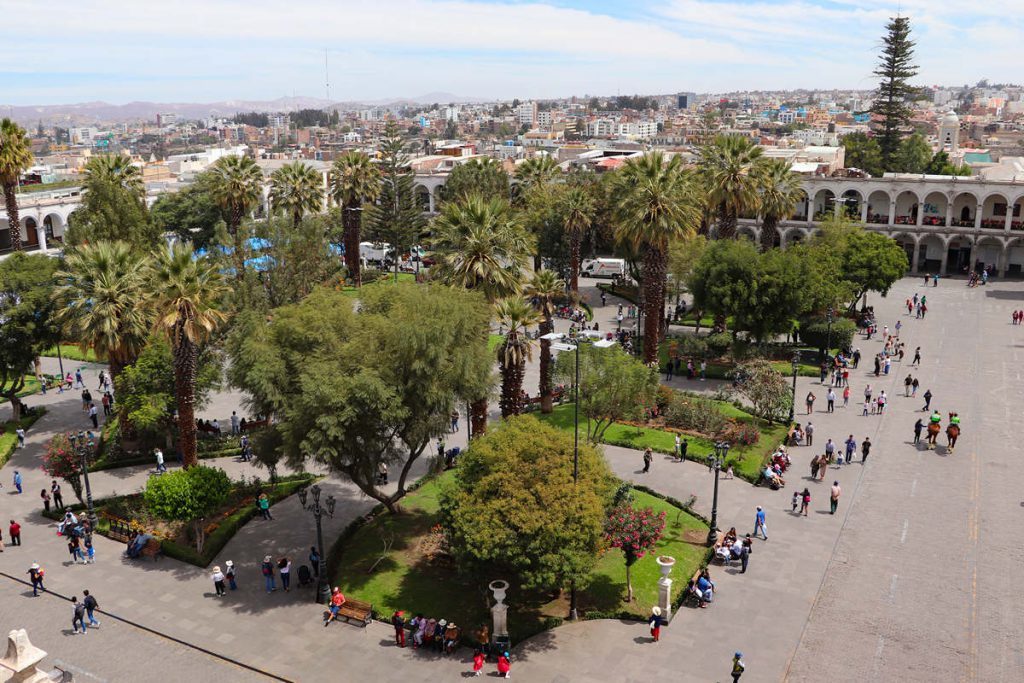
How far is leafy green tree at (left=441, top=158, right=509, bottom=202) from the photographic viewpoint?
2562 inches

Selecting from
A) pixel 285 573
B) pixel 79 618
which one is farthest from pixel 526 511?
pixel 79 618

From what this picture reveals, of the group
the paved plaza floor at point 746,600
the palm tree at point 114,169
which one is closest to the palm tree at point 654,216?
the paved plaza floor at point 746,600

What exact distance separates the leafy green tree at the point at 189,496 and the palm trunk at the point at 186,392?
267cm

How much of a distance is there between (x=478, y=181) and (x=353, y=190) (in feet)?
34.4

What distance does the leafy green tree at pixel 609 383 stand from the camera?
1232 inches

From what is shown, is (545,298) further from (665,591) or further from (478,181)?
(478,181)

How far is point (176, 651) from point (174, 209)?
55865mm

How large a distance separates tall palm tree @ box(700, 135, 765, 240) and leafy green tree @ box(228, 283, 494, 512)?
2225 centimetres

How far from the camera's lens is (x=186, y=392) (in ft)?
96.4

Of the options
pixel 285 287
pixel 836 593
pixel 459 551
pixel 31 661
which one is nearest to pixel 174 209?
pixel 285 287

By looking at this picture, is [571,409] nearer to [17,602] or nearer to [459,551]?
[459,551]

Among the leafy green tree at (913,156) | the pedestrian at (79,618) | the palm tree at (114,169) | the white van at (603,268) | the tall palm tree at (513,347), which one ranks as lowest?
the pedestrian at (79,618)

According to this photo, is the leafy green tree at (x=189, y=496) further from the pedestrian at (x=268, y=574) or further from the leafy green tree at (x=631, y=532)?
the leafy green tree at (x=631, y=532)

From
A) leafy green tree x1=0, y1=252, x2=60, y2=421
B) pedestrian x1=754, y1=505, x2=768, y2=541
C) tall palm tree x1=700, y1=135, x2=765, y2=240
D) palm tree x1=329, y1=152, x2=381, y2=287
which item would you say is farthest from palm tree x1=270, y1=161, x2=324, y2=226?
pedestrian x1=754, y1=505, x2=768, y2=541
